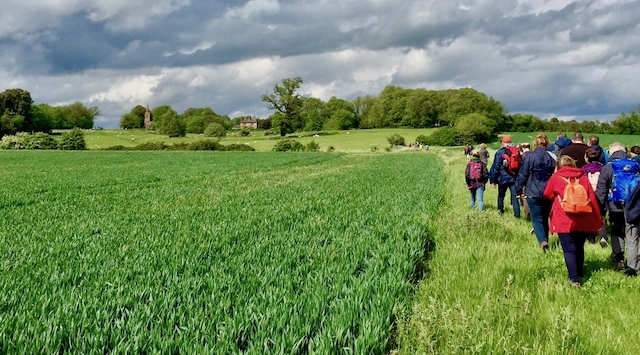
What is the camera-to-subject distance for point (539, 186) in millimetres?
7883

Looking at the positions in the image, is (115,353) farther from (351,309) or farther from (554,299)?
(554,299)

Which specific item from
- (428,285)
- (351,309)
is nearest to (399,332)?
(351,309)

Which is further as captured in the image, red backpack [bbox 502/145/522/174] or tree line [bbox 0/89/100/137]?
tree line [bbox 0/89/100/137]

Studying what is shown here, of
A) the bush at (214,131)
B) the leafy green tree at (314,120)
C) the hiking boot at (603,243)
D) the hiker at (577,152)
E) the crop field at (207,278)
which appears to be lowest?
the hiking boot at (603,243)

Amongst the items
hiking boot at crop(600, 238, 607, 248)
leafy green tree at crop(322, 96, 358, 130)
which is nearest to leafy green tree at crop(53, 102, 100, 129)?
leafy green tree at crop(322, 96, 358, 130)

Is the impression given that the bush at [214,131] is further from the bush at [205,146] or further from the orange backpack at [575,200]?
the orange backpack at [575,200]

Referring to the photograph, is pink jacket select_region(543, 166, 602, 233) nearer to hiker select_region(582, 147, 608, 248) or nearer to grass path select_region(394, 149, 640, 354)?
grass path select_region(394, 149, 640, 354)

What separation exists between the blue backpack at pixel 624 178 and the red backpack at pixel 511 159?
12.3 feet

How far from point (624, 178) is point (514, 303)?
3.47m

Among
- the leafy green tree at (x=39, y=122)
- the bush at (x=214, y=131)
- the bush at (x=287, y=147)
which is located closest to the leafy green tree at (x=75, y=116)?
the leafy green tree at (x=39, y=122)

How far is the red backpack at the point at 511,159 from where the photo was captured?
412 inches

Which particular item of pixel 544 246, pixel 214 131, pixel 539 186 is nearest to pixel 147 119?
pixel 214 131

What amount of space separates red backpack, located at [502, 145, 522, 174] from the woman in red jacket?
4.49 meters

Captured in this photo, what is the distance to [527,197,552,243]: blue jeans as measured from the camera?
774 cm
